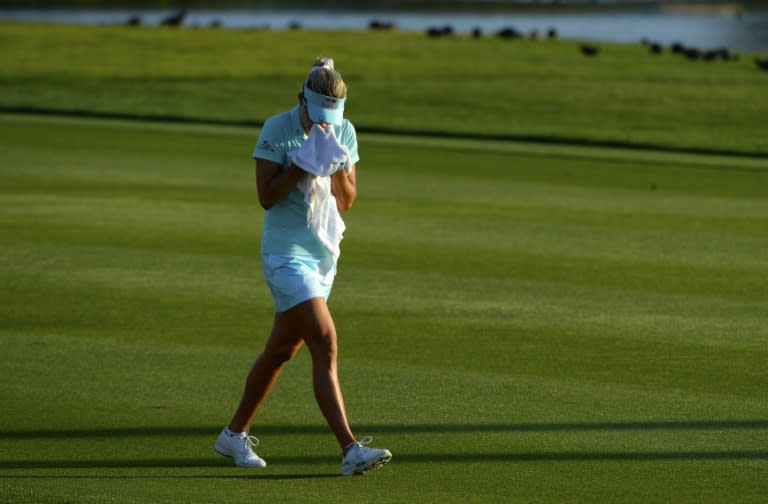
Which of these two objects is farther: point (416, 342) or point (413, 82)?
point (413, 82)

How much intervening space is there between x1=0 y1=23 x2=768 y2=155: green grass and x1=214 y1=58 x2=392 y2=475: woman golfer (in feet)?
54.1

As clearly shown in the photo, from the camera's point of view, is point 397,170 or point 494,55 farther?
point 494,55

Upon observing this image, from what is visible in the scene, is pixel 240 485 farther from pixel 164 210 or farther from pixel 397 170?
pixel 397 170

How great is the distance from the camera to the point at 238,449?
7.01 m

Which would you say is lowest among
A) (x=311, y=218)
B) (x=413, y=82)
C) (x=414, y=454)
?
(x=414, y=454)

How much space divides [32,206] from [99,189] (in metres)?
1.33

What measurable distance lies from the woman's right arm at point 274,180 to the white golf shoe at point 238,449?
1.07 meters

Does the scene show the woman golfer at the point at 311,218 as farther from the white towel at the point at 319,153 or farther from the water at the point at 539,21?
the water at the point at 539,21

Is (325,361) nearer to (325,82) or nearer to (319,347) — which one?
(319,347)

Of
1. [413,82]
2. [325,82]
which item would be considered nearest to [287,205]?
[325,82]

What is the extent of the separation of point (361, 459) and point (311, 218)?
106 centimetres

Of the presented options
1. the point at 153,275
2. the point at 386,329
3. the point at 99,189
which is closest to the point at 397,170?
the point at 99,189

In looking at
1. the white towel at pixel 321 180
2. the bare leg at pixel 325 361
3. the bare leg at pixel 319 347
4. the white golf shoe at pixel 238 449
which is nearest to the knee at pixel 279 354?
the bare leg at pixel 319 347

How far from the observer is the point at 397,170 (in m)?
18.5
